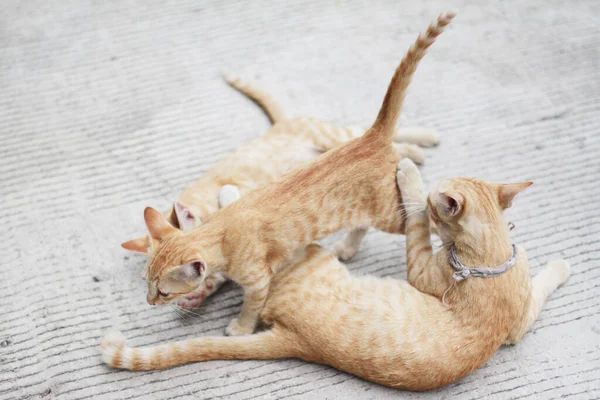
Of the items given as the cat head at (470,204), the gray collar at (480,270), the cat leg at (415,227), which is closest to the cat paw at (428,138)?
the cat leg at (415,227)

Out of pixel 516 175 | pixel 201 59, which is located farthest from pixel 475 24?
pixel 201 59

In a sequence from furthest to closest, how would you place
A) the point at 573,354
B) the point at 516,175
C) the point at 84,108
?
the point at 84,108 < the point at 516,175 < the point at 573,354

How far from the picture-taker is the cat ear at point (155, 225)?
160 centimetres

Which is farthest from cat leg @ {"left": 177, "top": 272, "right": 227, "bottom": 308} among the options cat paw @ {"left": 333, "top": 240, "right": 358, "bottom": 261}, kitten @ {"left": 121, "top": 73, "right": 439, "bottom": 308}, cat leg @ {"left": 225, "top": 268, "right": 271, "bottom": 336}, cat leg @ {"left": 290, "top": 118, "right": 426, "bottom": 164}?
cat leg @ {"left": 290, "top": 118, "right": 426, "bottom": 164}

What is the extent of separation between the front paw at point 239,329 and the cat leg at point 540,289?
0.70 meters

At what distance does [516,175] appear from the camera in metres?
2.12

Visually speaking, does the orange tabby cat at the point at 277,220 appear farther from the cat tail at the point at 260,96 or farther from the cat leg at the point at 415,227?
the cat tail at the point at 260,96

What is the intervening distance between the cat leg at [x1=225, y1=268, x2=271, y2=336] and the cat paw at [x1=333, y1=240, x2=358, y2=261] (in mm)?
312

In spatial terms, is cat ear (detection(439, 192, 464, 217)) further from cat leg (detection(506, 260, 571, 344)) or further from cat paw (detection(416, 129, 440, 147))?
cat paw (detection(416, 129, 440, 147))

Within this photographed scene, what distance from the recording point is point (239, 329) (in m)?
1.71

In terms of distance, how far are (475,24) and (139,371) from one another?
1.92 m

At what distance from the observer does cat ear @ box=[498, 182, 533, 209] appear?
61.9 inches

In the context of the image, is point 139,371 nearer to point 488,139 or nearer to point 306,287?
point 306,287

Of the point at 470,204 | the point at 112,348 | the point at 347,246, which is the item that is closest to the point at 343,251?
the point at 347,246
